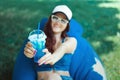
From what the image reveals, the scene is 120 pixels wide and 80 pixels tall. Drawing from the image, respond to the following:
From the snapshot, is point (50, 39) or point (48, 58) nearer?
point (48, 58)

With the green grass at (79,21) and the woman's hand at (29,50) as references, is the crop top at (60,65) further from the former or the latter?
the green grass at (79,21)

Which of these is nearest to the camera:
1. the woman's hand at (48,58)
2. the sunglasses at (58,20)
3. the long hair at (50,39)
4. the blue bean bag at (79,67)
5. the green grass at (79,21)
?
the woman's hand at (48,58)

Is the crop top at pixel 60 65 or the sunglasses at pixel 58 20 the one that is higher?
the sunglasses at pixel 58 20


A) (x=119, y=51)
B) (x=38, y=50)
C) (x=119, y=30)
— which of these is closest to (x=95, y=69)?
(x=38, y=50)

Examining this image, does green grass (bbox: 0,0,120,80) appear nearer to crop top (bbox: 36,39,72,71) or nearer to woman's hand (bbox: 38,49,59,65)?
crop top (bbox: 36,39,72,71)

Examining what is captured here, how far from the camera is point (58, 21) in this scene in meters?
2.85

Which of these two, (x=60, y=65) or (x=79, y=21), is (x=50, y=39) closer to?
(x=60, y=65)

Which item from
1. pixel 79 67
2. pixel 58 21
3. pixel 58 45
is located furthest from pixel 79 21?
pixel 58 21

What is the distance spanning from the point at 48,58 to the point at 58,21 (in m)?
0.35

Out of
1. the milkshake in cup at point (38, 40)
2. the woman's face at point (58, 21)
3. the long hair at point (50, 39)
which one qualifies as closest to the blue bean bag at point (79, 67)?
the long hair at point (50, 39)

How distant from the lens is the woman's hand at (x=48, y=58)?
2.64 m

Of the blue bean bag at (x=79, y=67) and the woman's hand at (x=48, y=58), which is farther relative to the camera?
the blue bean bag at (x=79, y=67)

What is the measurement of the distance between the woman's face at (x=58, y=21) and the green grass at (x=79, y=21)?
1.25m

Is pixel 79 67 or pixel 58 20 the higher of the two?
pixel 58 20
